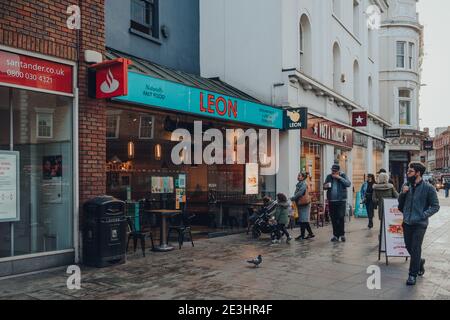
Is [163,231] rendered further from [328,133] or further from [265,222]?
[328,133]

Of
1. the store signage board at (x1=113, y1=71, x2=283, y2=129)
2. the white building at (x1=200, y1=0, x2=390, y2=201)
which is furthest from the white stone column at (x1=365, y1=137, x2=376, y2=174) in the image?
the store signage board at (x1=113, y1=71, x2=283, y2=129)

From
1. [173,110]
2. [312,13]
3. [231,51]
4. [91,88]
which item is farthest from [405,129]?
[91,88]

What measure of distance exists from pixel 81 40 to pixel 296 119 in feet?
24.6

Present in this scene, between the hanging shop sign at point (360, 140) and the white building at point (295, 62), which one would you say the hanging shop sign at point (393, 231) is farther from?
the hanging shop sign at point (360, 140)

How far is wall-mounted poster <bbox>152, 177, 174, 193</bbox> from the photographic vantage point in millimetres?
14094

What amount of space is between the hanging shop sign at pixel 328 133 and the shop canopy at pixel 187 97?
7.28ft

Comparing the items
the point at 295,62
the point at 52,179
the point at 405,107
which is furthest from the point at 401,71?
the point at 52,179

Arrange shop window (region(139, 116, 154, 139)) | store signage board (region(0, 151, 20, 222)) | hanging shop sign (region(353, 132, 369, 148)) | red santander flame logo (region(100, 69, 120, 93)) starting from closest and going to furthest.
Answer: store signage board (region(0, 151, 20, 222))
red santander flame logo (region(100, 69, 120, 93))
shop window (region(139, 116, 154, 139))
hanging shop sign (region(353, 132, 369, 148))

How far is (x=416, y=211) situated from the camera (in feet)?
23.5

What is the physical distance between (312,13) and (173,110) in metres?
8.70

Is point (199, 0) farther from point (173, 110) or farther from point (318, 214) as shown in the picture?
point (318, 214)

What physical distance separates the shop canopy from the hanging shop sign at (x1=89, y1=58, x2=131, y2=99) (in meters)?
0.64

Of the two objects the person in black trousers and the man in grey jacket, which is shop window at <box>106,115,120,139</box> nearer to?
the man in grey jacket

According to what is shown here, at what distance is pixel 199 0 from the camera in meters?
15.7
